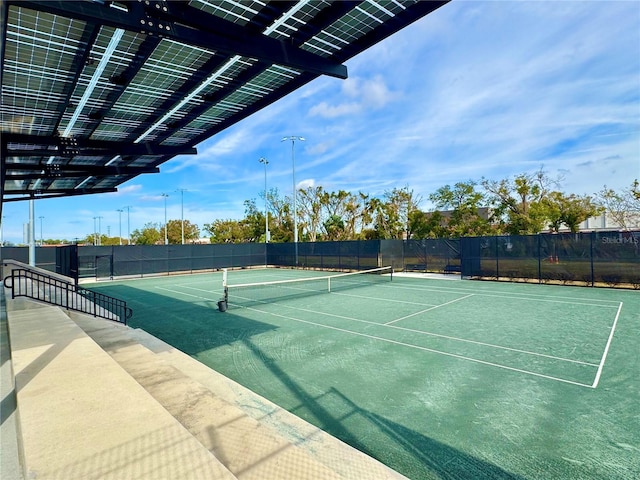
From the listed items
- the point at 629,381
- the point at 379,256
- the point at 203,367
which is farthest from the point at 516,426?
the point at 379,256

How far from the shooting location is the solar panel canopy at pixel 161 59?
5516 millimetres

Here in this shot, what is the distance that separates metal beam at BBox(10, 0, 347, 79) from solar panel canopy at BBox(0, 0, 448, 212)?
16mm

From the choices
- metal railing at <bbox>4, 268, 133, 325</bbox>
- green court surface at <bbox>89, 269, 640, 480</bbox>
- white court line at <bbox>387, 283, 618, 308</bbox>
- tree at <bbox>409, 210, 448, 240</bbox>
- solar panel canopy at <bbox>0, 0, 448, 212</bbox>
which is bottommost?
white court line at <bbox>387, 283, 618, 308</bbox>

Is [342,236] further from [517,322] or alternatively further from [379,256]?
[517,322]

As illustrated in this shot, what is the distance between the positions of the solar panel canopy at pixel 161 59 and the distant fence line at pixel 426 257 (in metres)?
15.6

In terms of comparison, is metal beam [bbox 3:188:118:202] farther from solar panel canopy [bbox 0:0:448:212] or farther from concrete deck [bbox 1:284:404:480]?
concrete deck [bbox 1:284:404:480]

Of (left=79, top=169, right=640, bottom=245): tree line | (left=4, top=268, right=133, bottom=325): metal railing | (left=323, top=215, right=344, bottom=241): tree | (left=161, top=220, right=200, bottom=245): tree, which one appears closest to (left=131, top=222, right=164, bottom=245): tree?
(left=161, top=220, right=200, bottom=245): tree

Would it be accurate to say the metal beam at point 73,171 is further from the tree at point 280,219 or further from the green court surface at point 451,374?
the tree at point 280,219

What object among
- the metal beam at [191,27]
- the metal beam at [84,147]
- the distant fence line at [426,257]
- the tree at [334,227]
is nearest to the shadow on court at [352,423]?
the metal beam at [191,27]

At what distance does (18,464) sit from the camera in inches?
108

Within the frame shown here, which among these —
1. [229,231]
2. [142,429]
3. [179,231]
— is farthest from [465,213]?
[179,231]

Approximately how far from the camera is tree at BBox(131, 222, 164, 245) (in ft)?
254

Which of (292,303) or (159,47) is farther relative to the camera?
(292,303)

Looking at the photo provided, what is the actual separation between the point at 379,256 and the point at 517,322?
48.8 ft
